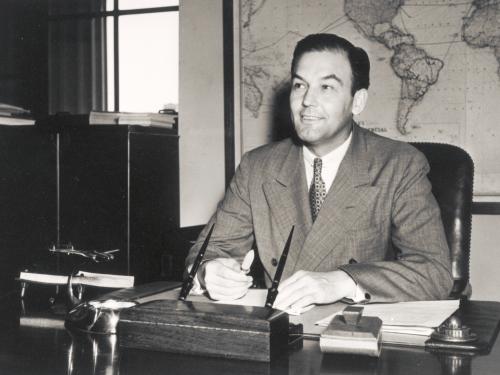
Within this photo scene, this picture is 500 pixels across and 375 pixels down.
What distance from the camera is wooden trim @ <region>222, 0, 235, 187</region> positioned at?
11.1 feet

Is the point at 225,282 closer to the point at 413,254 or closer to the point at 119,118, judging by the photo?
the point at 413,254

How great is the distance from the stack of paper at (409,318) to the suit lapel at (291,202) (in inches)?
22.4

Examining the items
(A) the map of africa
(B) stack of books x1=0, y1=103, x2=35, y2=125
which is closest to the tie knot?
(A) the map of africa

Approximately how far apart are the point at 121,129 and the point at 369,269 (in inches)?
66.1

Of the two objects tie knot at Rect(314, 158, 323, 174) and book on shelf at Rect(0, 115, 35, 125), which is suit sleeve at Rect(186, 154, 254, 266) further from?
book on shelf at Rect(0, 115, 35, 125)

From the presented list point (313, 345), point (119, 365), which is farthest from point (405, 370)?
point (119, 365)

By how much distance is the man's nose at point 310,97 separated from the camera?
2.13m

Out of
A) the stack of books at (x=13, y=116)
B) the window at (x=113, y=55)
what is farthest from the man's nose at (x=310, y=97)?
the window at (x=113, y=55)

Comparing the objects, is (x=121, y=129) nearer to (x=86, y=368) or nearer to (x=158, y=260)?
(x=158, y=260)

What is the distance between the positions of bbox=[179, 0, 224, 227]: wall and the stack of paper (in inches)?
78.7

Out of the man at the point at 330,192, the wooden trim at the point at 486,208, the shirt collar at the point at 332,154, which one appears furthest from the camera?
the wooden trim at the point at 486,208

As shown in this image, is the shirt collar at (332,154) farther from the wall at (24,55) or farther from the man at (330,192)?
the wall at (24,55)

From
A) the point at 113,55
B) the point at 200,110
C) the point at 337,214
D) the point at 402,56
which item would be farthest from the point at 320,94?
the point at 113,55

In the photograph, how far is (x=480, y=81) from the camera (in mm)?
2936
